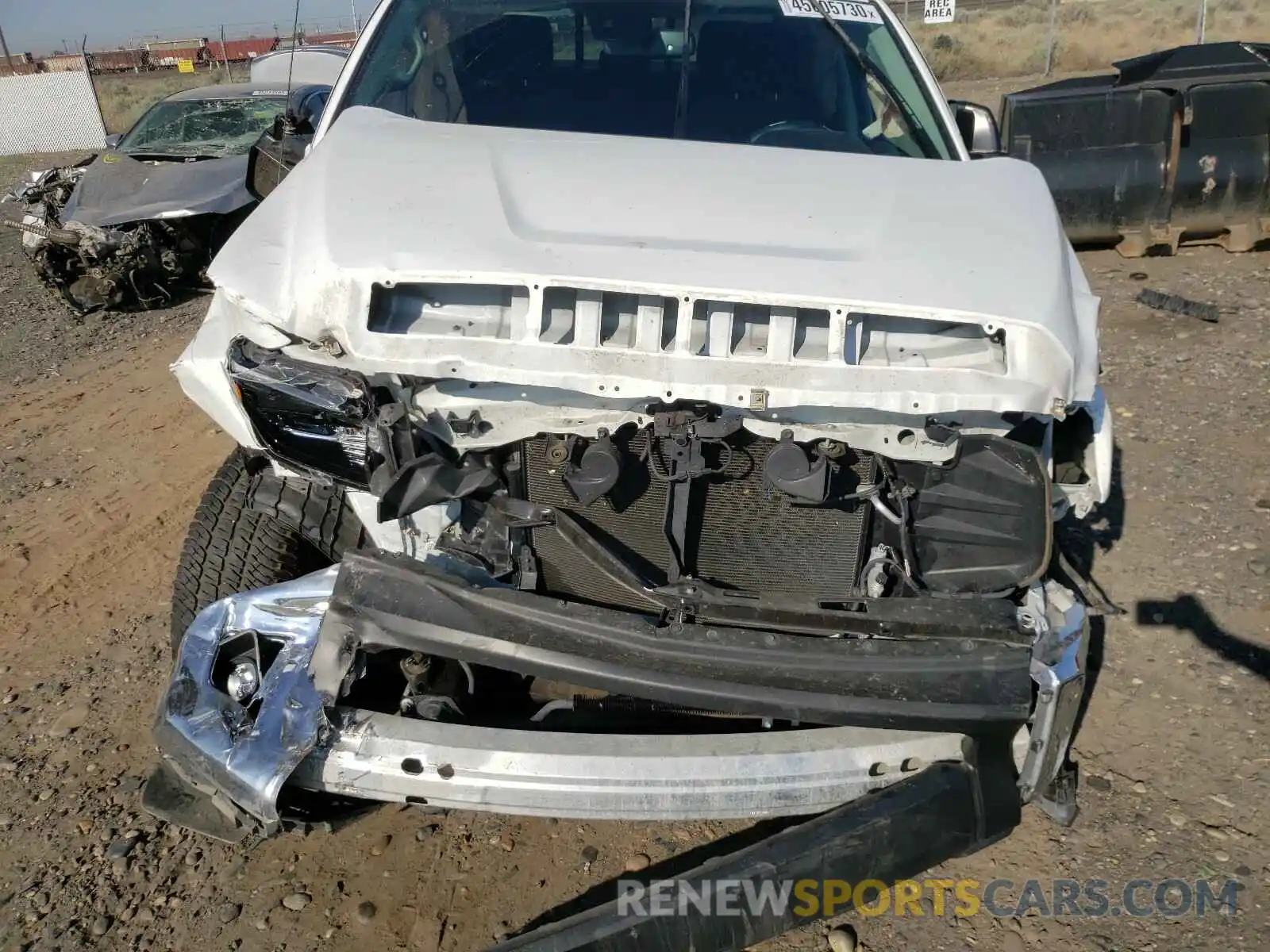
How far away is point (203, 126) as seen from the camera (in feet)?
28.2

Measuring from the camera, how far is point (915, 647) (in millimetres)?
2168

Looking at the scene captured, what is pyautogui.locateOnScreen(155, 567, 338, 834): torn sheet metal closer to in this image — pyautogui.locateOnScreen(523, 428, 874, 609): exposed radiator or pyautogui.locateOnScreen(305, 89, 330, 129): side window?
pyautogui.locateOnScreen(523, 428, 874, 609): exposed radiator

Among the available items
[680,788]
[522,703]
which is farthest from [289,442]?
[680,788]

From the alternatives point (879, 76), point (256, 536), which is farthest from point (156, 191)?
point (879, 76)

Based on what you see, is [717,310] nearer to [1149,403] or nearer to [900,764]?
[900,764]

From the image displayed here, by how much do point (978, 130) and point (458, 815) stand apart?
274 cm

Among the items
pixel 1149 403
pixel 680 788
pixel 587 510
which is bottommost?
pixel 1149 403

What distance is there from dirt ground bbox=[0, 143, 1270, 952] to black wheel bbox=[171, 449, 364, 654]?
59cm

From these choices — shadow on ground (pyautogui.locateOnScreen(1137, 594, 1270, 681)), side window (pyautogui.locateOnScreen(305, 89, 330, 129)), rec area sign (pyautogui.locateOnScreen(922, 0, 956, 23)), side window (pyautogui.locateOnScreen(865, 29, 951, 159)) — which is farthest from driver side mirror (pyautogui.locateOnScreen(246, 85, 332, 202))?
rec area sign (pyautogui.locateOnScreen(922, 0, 956, 23))

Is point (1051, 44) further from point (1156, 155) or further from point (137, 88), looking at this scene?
point (137, 88)

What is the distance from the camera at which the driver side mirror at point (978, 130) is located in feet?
10.5

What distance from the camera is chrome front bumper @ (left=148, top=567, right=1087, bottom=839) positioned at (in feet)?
7.04

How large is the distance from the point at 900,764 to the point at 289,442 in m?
1.65

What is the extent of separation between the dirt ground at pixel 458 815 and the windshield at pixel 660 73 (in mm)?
1920
